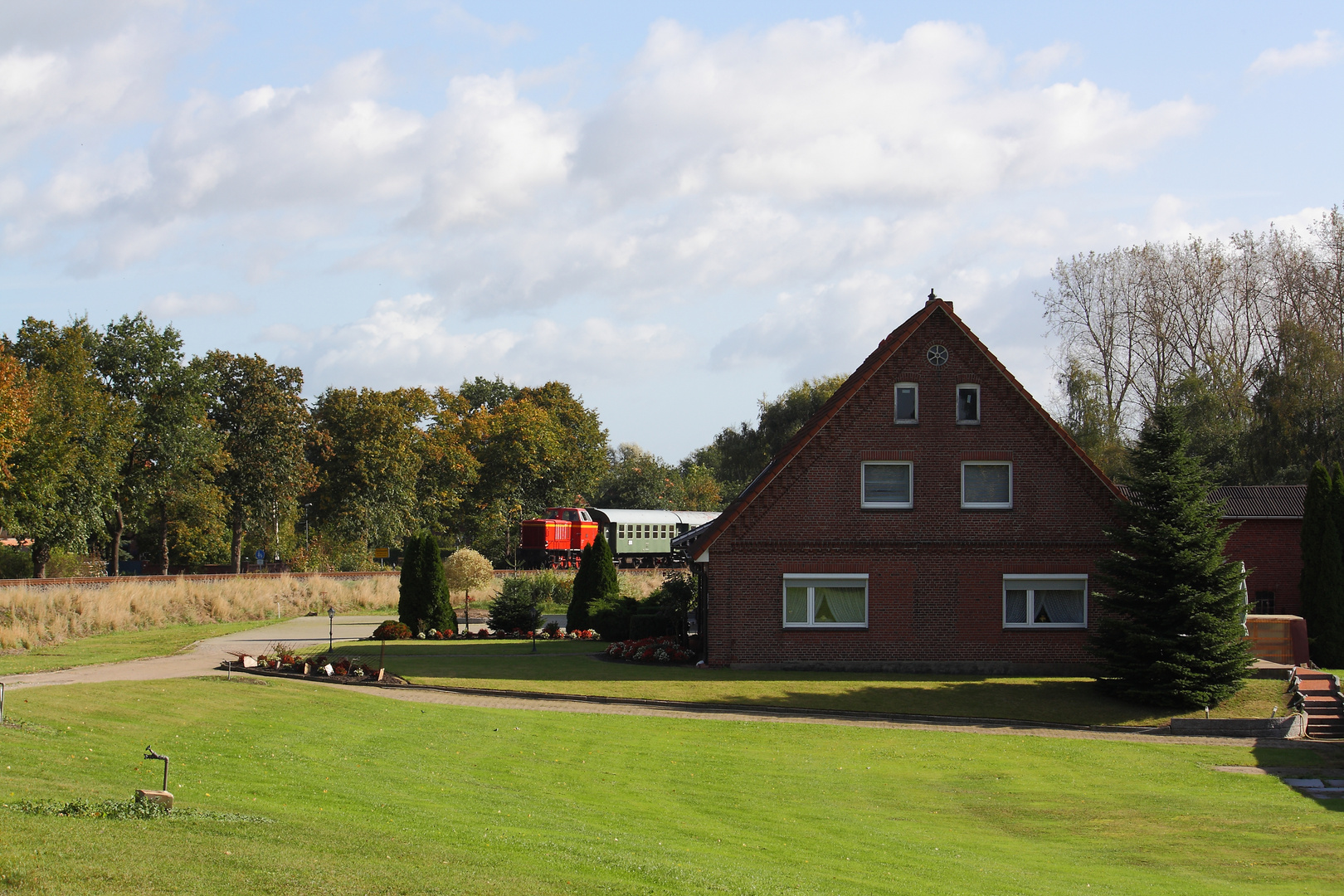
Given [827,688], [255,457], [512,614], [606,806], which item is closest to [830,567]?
[827,688]

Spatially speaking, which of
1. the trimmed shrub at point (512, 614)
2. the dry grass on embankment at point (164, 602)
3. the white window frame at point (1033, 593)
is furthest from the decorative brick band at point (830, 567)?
the dry grass on embankment at point (164, 602)

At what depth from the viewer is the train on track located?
6825 centimetres

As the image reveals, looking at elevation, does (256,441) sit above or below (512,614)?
above

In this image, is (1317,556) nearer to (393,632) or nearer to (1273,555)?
(1273,555)

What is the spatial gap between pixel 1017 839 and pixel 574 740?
7.49m

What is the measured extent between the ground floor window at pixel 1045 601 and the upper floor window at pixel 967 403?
4181 millimetres

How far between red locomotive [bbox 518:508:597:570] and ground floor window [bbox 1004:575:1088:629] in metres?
42.1

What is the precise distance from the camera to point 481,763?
51.3 feet

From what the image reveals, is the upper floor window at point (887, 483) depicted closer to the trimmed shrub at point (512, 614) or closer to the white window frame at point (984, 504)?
the white window frame at point (984, 504)

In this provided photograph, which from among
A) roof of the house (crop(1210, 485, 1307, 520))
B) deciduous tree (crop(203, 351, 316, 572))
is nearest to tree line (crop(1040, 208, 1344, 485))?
roof of the house (crop(1210, 485, 1307, 520))

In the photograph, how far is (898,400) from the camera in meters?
27.8

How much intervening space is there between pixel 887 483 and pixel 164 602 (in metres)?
27.8

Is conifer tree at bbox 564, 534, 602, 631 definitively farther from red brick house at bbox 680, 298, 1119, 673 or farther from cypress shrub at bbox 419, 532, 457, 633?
red brick house at bbox 680, 298, 1119, 673

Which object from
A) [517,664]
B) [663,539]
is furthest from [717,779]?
[663,539]
